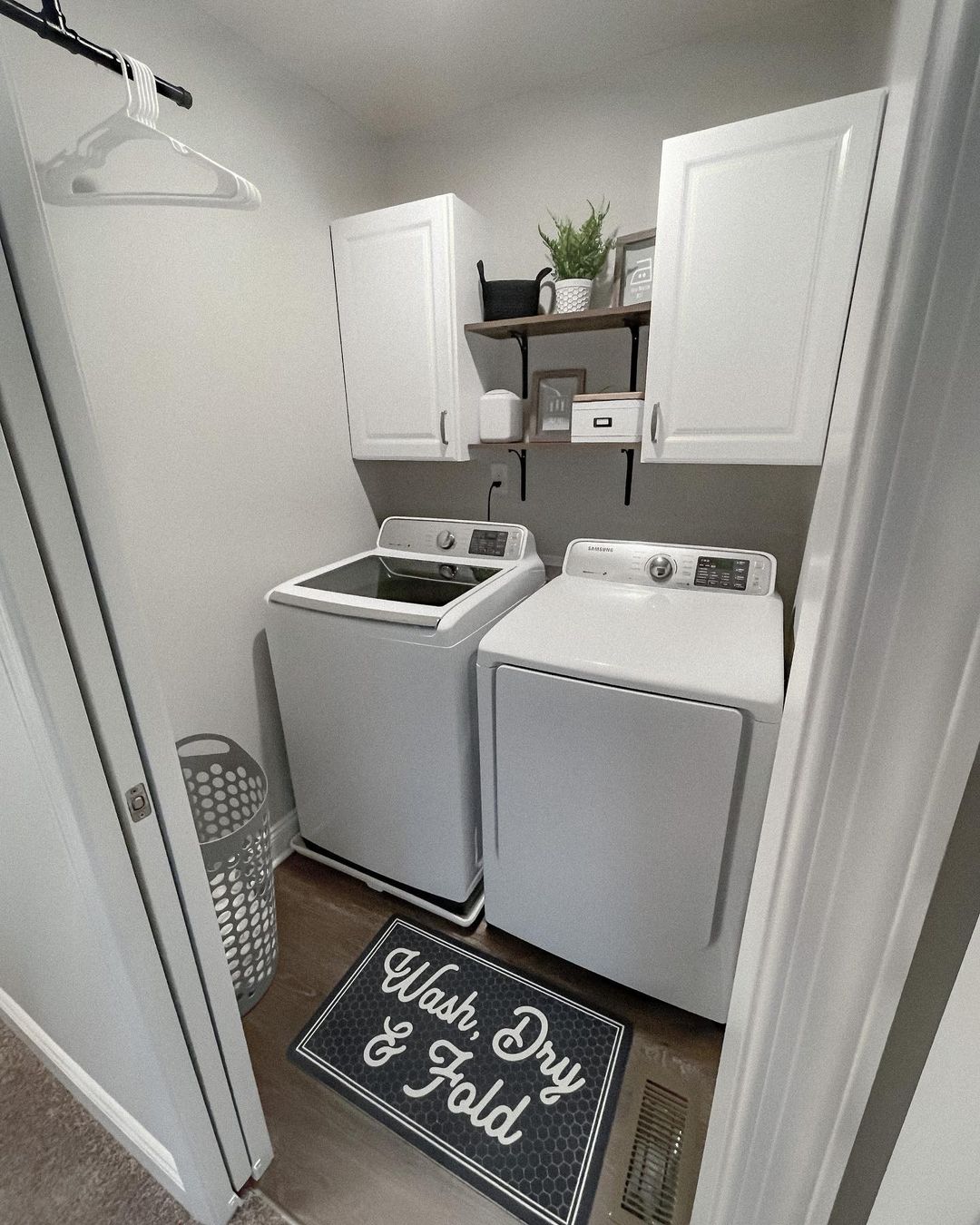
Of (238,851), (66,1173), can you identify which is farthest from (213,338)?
(66,1173)

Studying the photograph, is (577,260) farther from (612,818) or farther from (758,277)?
(612,818)

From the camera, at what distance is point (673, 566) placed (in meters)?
1.73

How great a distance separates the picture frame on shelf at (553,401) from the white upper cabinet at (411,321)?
0.22 m

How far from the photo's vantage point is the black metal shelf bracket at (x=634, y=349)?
1752 mm

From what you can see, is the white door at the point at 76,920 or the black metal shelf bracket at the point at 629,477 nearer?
the white door at the point at 76,920

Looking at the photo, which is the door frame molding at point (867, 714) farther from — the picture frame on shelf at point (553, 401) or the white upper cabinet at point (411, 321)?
the picture frame on shelf at point (553, 401)

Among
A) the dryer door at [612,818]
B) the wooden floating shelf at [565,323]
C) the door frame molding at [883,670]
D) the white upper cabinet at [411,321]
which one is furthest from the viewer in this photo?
the white upper cabinet at [411,321]

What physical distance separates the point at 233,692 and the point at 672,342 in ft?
5.59

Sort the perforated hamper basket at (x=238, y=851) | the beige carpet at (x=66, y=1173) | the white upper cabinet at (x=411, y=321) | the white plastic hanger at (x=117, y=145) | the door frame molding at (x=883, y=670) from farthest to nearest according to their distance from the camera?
the white upper cabinet at (x=411, y=321), the perforated hamper basket at (x=238, y=851), the beige carpet at (x=66, y=1173), the white plastic hanger at (x=117, y=145), the door frame molding at (x=883, y=670)

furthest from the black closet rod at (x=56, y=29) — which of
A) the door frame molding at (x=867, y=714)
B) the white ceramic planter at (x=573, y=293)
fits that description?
the white ceramic planter at (x=573, y=293)

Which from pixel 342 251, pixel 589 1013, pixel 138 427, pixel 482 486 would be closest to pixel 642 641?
pixel 589 1013

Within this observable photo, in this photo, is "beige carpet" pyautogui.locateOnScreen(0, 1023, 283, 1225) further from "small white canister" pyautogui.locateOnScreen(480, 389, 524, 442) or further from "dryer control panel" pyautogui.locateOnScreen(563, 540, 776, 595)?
"small white canister" pyautogui.locateOnScreen(480, 389, 524, 442)

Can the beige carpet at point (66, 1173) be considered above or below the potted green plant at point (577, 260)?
below

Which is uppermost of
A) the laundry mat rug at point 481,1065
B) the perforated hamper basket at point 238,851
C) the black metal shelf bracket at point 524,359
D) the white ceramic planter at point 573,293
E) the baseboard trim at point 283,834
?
the white ceramic planter at point 573,293
